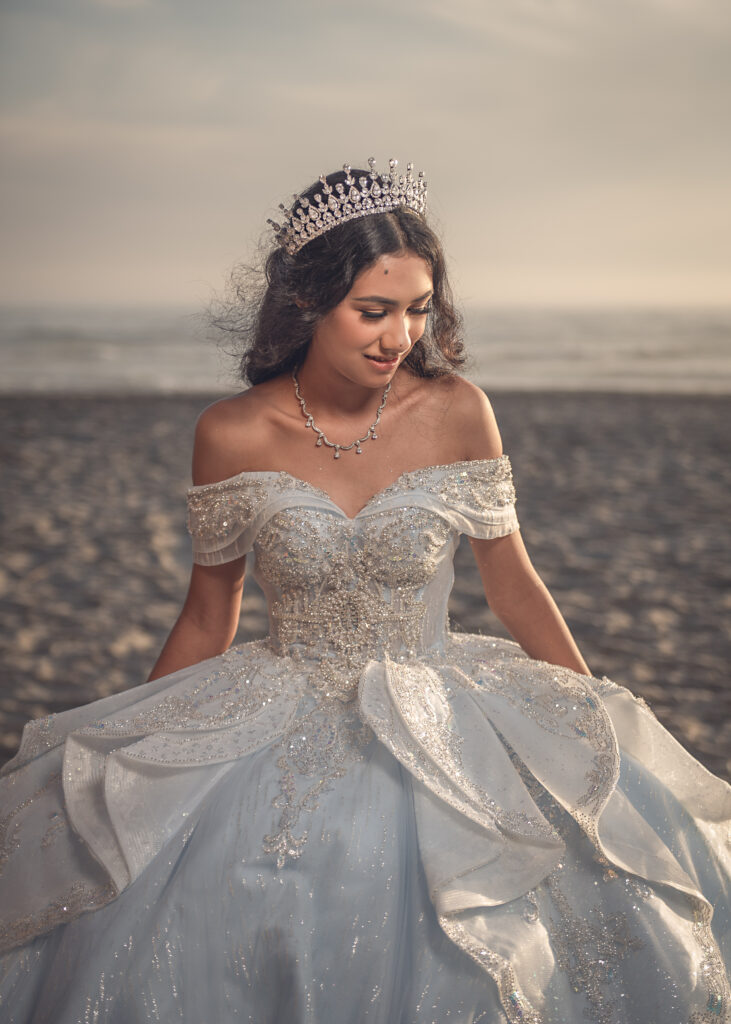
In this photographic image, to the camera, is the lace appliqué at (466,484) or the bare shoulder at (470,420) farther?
the bare shoulder at (470,420)

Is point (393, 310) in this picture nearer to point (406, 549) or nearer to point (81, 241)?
point (406, 549)

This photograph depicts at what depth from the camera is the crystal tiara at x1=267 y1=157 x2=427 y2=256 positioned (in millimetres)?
1847

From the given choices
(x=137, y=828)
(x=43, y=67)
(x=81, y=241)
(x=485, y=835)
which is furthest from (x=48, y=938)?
(x=81, y=241)

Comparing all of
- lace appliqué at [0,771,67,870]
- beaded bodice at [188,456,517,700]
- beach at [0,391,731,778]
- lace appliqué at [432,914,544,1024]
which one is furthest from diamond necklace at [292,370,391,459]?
beach at [0,391,731,778]

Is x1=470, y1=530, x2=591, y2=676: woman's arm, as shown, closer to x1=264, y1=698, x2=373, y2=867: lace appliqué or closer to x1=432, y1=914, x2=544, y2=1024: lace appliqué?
x1=264, y1=698, x2=373, y2=867: lace appliqué

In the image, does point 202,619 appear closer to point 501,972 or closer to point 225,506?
point 225,506

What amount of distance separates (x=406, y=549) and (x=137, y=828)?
67cm

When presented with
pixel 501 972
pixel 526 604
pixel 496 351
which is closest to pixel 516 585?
pixel 526 604

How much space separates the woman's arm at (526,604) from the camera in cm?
203

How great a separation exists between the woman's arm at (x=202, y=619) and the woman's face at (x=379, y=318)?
504mm

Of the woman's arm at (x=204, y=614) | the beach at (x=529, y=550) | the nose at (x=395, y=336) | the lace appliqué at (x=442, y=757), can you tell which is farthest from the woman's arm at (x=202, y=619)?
the beach at (x=529, y=550)

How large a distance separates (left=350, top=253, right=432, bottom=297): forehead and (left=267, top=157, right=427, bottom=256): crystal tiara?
0.10 m

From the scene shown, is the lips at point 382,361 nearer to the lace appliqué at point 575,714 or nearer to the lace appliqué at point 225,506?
the lace appliqué at point 225,506

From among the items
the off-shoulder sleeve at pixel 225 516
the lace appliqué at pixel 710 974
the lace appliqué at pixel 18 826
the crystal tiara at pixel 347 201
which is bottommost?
the lace appliqué at pixel 710 974
